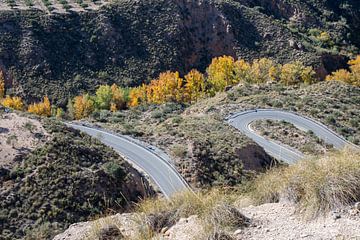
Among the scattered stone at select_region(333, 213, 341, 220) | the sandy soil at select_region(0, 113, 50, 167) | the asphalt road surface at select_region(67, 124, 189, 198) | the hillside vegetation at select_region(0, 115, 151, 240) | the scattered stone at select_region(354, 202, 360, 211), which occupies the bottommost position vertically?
the asphalt road surface at select_region(67, 124, 189, 198)

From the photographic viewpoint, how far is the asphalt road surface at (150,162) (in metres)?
31.7

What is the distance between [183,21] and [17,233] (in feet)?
236

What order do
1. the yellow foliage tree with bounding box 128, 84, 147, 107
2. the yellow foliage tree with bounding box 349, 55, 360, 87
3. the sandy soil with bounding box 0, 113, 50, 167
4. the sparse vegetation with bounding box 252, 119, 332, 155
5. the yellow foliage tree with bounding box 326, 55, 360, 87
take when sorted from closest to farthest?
the sandy soil with bounding box 0, 113, 50, 167, the sparse vegetation with bounding box 252, 119, 332, 155, the yellow foliage tree with bounding box 128, 84, 147, 107, the yellow foliage tree with bounding box 326, 55, 360, 87, the yellow foliage tree with bounding box 349, 55, 360, 87

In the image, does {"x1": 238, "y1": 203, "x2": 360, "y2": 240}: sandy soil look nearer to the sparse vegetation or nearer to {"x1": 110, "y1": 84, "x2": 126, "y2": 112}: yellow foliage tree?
the sparse vegetation

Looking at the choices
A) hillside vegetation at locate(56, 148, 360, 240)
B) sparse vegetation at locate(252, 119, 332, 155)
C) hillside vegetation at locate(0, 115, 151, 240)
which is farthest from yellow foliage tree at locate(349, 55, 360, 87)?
hillside vegetation at locate(56, 148, 360, 240)

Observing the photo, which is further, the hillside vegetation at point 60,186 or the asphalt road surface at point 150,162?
the asphalt road surface at point 150,162

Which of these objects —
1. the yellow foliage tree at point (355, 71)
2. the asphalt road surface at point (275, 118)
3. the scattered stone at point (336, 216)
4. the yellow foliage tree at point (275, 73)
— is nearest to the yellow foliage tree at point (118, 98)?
the asphalt road surface at point (275, 118)

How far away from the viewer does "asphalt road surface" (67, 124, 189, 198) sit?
104 feet

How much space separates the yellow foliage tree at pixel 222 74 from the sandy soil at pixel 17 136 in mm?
45247

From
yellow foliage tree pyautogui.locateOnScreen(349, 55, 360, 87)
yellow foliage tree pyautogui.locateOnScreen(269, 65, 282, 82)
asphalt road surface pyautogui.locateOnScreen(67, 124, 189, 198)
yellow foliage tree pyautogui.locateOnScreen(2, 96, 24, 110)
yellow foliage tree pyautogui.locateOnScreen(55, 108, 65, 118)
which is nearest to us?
asphalt road surface pyautogui.locateOnScreen(67, 124, 189, 198)

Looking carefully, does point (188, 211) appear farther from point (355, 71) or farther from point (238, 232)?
point (355, 71)

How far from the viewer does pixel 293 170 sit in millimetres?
9805

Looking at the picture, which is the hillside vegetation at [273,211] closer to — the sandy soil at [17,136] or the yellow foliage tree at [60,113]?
the sandy soil at [17,136]

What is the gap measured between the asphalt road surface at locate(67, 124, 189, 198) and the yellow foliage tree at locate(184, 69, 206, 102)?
32901 millimetres
